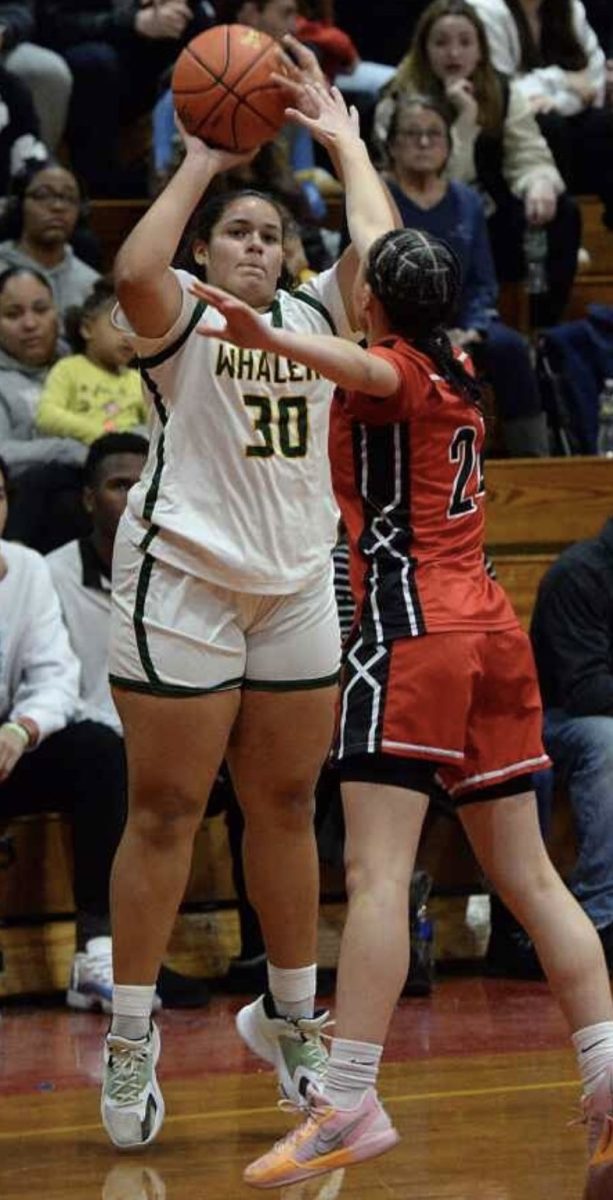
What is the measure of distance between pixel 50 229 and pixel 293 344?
4.61 metres

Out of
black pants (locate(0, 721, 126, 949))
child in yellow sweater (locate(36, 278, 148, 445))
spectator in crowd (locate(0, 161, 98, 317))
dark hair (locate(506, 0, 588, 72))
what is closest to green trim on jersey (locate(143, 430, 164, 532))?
black pants (locate(0, 721, 126, 949))

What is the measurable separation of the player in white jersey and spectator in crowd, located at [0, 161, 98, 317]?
377 cm

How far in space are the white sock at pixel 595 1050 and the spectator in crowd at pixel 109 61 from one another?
20.4 feet

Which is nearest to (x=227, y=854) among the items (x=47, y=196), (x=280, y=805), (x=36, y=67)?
(x=280, y=805)

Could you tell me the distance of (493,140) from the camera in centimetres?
895

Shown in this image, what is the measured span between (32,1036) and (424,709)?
1.96m

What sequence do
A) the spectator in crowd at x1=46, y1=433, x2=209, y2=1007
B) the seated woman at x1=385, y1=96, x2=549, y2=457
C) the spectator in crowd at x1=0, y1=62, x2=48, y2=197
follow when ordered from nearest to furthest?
the spectator in crowd at x1=46, y1=433, x2=209, y2=1007 → the seated woman at x1=385, y1=96, x2=549, y2=457 → the spectator in crowd at x1=0, y1=62, x2=48, y2=197

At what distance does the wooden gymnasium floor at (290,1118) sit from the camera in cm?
401

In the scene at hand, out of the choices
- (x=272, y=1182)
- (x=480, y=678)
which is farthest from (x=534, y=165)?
(x=272, y=1182)

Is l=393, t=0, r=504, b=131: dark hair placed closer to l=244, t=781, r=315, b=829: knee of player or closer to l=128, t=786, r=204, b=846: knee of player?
l=244, t=781, r=315, b=829: knee of player

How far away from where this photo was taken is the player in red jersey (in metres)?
3.84

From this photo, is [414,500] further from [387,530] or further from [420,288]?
[420,288]

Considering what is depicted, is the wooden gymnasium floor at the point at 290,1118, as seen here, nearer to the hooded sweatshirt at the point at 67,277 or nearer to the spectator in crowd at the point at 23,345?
the spectator in crowd at the point at 23,345

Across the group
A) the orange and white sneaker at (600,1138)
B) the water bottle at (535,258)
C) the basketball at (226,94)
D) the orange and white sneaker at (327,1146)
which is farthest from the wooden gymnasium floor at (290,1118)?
the water bottle at (535,258)
